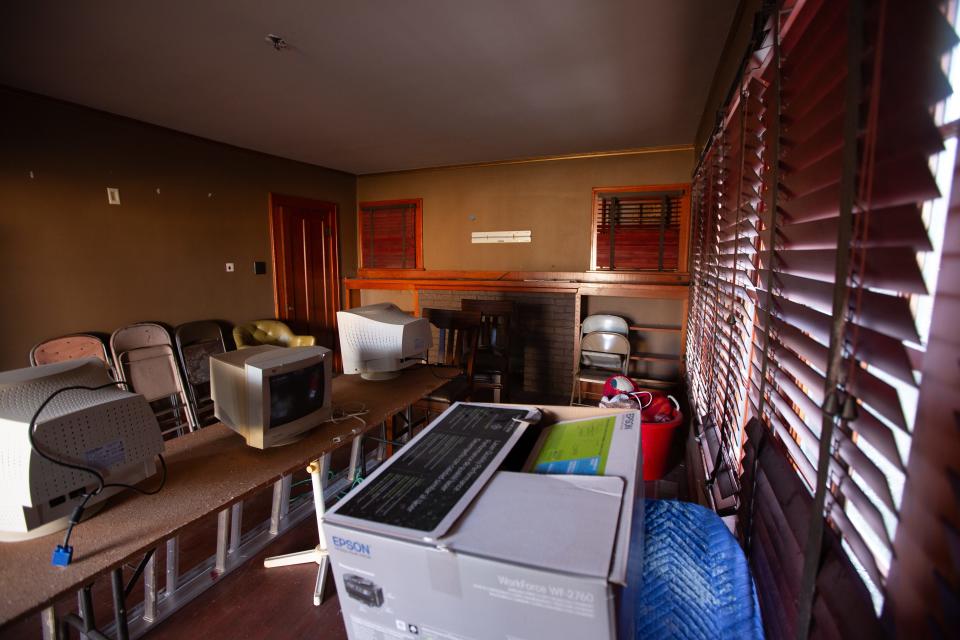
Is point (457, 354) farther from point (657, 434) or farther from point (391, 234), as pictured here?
point (391, 234)

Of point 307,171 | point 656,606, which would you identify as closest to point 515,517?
point 656,606

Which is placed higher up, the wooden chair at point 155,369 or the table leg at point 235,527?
the wooden chair at point 155,369

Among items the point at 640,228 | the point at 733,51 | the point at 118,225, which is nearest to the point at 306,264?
the point at 118,225

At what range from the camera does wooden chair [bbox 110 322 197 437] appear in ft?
10.8

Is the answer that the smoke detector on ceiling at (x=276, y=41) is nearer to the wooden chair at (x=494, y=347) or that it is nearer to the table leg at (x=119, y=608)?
the wooden chair at (x=494, y=347)

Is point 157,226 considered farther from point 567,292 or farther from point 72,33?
point 567,292

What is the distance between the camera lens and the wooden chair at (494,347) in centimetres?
342

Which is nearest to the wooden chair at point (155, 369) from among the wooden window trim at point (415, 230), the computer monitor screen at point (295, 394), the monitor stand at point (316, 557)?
the monitor stand at point (316, 557)

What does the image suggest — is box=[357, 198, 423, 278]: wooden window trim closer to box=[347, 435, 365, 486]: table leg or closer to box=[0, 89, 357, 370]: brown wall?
box=[0, 89, 357, 370]: brown wall

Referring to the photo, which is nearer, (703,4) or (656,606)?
(656,606)

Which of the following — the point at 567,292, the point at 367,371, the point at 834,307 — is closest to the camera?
the point at 834,307

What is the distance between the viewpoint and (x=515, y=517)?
1.83 ft

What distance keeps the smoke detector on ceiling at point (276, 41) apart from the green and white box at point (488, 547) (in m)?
2.26

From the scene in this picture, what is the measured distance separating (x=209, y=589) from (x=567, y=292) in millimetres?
3446
